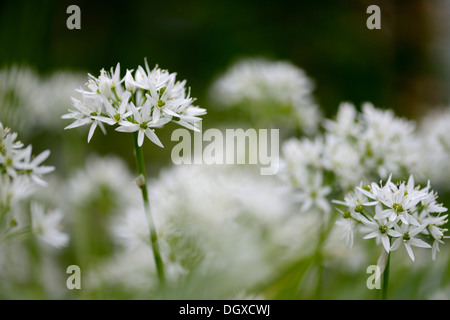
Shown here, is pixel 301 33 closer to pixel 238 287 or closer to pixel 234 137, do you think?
pixel 234 137

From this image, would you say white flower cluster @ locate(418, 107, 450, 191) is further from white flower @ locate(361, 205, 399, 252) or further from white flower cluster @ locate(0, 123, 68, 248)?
white flower cluster @ locate(0, 123, 68, 248)

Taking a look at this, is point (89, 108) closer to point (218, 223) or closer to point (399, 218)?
point (218, 223)

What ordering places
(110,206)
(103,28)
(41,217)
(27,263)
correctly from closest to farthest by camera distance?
(41,217)
(27,263)
(110,206)
(103,28)

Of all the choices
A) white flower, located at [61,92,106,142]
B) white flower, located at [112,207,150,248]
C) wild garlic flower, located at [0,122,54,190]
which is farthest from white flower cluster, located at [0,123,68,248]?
white flower, located at [112,207,150,248]

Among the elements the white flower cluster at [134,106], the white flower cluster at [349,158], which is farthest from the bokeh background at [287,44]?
the white flower cluster at [134,106]

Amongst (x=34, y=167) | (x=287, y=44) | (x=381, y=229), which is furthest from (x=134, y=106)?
(x=287, y=44)
